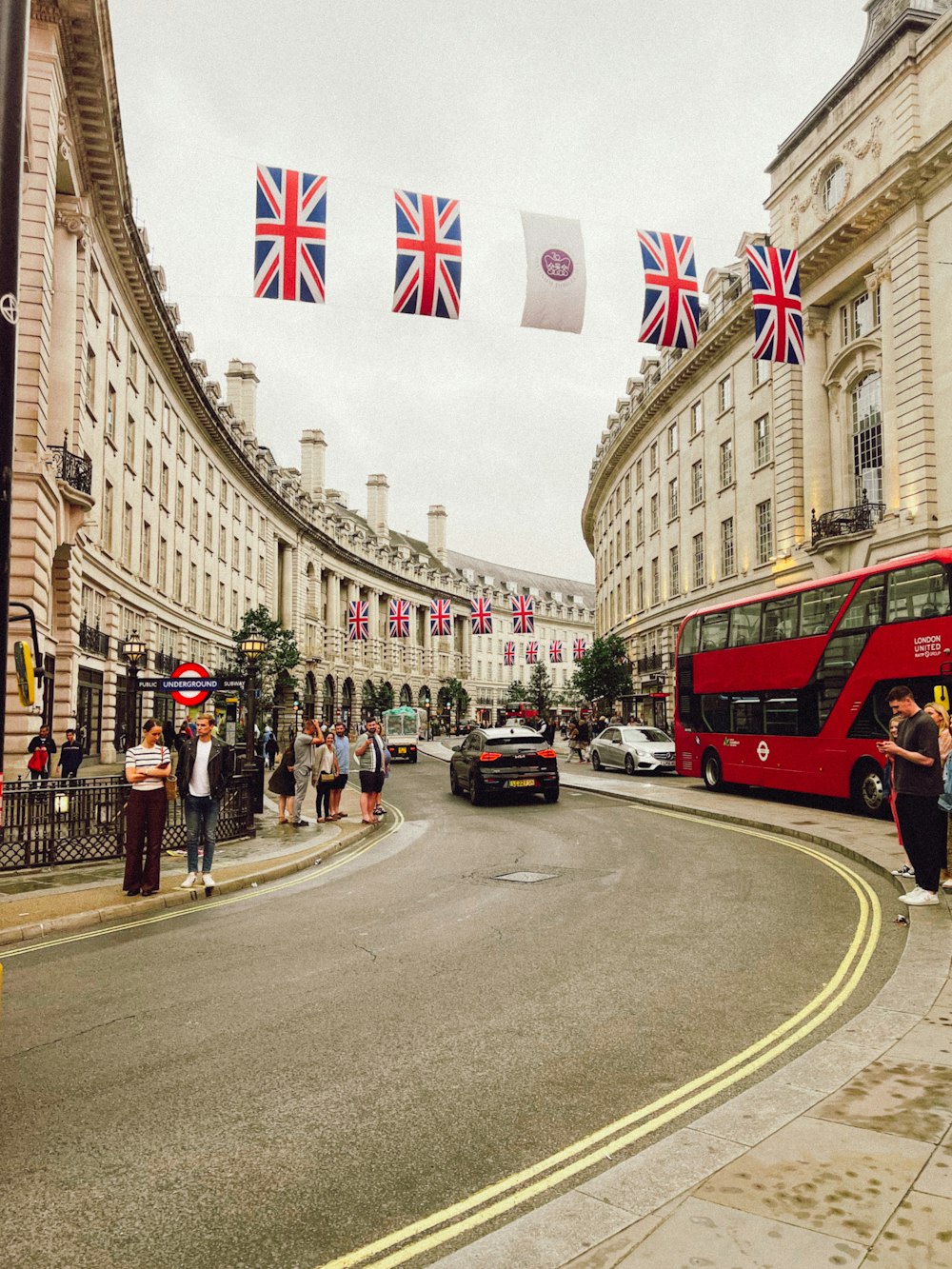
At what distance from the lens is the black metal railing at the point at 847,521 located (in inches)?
1177

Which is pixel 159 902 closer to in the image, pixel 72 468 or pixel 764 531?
pixel 72 468

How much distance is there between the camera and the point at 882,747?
8.00 metres

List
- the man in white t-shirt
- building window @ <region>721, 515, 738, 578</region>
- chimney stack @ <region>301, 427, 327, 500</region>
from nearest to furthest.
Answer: the man in white t-shirt < building window @ <region>721, 515, 738, 578</region> < chimney stack @ <region>301, 427, 327, 500</region>

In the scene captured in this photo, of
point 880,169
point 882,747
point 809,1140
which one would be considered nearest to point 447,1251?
point 809,1140

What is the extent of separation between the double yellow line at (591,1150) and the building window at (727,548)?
112 feet

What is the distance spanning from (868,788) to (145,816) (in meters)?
12.7

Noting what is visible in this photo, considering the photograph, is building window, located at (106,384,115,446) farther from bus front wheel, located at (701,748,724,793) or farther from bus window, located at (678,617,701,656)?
bus front wheel, located at (701,748,724,793)

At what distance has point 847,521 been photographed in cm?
2997

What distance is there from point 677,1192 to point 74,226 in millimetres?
27714

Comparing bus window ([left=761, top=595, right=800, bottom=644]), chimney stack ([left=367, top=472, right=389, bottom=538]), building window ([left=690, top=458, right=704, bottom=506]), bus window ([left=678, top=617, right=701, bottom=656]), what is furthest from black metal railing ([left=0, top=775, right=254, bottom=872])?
chimney stack ([left=367, top=472, right=389, bottom=538])

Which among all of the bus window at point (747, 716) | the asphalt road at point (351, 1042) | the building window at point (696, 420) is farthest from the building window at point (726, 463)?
the asphalt road at point (351, 1042)

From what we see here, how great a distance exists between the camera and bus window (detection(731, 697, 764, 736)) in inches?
803

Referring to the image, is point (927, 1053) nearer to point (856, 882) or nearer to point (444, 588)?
point (856, 882)

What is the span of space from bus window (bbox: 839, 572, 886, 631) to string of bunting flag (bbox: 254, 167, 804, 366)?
545 centimetres
